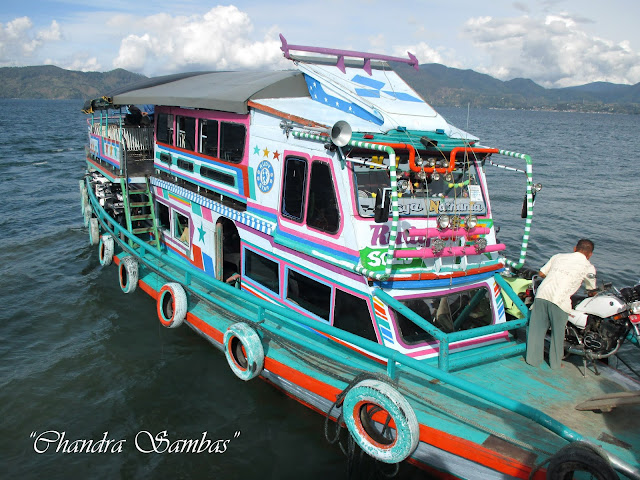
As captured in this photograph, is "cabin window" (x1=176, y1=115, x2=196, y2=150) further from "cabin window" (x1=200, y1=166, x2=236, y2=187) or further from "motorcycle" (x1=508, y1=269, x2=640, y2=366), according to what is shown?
"motorcycle" (x1=508, y1=269, x2=640, y2=366)

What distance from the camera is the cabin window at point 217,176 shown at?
8.66 metres

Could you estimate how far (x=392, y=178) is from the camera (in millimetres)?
5586

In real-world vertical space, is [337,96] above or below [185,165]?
above

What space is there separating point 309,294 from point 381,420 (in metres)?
2.34

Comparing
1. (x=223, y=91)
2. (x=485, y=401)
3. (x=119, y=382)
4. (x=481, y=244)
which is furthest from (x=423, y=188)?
(x=119, y=382)

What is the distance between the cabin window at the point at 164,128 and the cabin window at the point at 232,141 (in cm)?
233

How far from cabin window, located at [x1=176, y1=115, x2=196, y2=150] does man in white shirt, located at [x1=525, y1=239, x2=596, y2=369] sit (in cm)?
676

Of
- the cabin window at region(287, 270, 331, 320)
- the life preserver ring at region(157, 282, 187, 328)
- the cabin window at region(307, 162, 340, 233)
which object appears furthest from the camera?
the life preserver ring at region(157, 282, 187, 328)

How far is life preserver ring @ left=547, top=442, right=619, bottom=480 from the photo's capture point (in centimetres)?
426

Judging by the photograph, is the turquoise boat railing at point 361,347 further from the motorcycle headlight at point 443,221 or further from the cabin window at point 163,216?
the motorcycle headlight at point 443,221

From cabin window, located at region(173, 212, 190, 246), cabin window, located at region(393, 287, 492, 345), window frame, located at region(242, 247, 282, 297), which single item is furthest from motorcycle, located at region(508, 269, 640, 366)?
cabin window, located at region(173, 212, 190, 246)

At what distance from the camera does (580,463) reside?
4367 mm

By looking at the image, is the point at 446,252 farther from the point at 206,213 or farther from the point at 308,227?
the point at 206,213

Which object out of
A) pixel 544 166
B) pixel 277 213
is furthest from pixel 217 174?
pixel 544 166
